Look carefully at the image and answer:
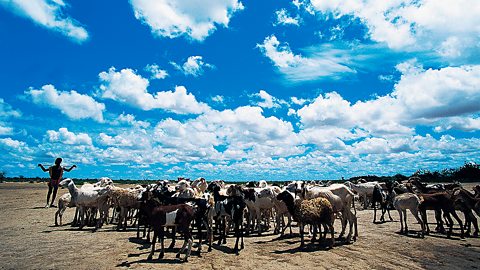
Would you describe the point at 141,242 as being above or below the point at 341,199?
below

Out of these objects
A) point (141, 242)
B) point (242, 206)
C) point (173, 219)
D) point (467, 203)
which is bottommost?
point (141, 242)

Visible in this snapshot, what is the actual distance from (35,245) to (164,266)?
6.42 meters

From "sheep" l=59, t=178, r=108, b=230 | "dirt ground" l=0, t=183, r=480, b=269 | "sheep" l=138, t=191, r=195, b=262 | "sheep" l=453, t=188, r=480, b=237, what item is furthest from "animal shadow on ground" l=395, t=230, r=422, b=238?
"sheep" l=59, t=178, r=108, b=230

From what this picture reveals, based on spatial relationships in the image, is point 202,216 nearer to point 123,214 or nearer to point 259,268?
point 259,268

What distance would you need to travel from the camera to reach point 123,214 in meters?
17.1

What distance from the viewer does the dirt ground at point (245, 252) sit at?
1024 cm

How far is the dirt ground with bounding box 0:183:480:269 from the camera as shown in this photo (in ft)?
33.6

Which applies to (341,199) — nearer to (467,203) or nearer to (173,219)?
(467,203)

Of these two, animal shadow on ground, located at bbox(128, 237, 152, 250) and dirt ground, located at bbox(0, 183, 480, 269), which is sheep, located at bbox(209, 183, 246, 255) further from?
animal shadow on ground, located at bbox(128, 237, 152, 250)

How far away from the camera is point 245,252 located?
39.8ft

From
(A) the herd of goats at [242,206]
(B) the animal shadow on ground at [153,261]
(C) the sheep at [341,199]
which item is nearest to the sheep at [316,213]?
(A) the herd of goats at [242,206]

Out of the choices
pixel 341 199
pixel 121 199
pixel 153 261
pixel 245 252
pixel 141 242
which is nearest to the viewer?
pixel 153 261

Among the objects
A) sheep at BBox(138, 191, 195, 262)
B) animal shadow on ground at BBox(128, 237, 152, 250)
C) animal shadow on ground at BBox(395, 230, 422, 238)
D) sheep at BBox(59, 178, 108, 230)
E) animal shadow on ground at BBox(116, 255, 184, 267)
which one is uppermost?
sheep at BBox(59, 178, 108, 230)

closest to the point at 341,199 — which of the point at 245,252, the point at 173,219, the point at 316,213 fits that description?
the point at 316,213
